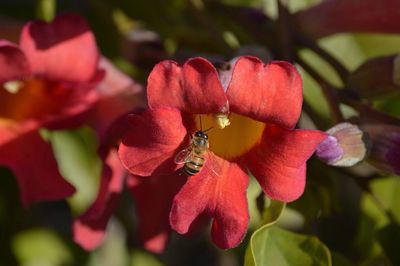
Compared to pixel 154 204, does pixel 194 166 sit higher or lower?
higher

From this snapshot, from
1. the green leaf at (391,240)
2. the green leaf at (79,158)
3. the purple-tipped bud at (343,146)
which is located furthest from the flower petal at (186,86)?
the green leaf at (79,158)

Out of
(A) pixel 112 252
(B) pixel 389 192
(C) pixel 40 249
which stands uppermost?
(B) pixel 389 192

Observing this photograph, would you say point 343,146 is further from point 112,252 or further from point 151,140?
point 112,252

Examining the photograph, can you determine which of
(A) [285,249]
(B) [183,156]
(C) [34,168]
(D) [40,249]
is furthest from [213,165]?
(D) [40,249]

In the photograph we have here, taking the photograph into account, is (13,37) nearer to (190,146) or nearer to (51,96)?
(51,96)

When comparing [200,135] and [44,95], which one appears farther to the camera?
[44,95]

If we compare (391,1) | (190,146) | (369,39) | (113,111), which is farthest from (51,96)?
(369,39)
